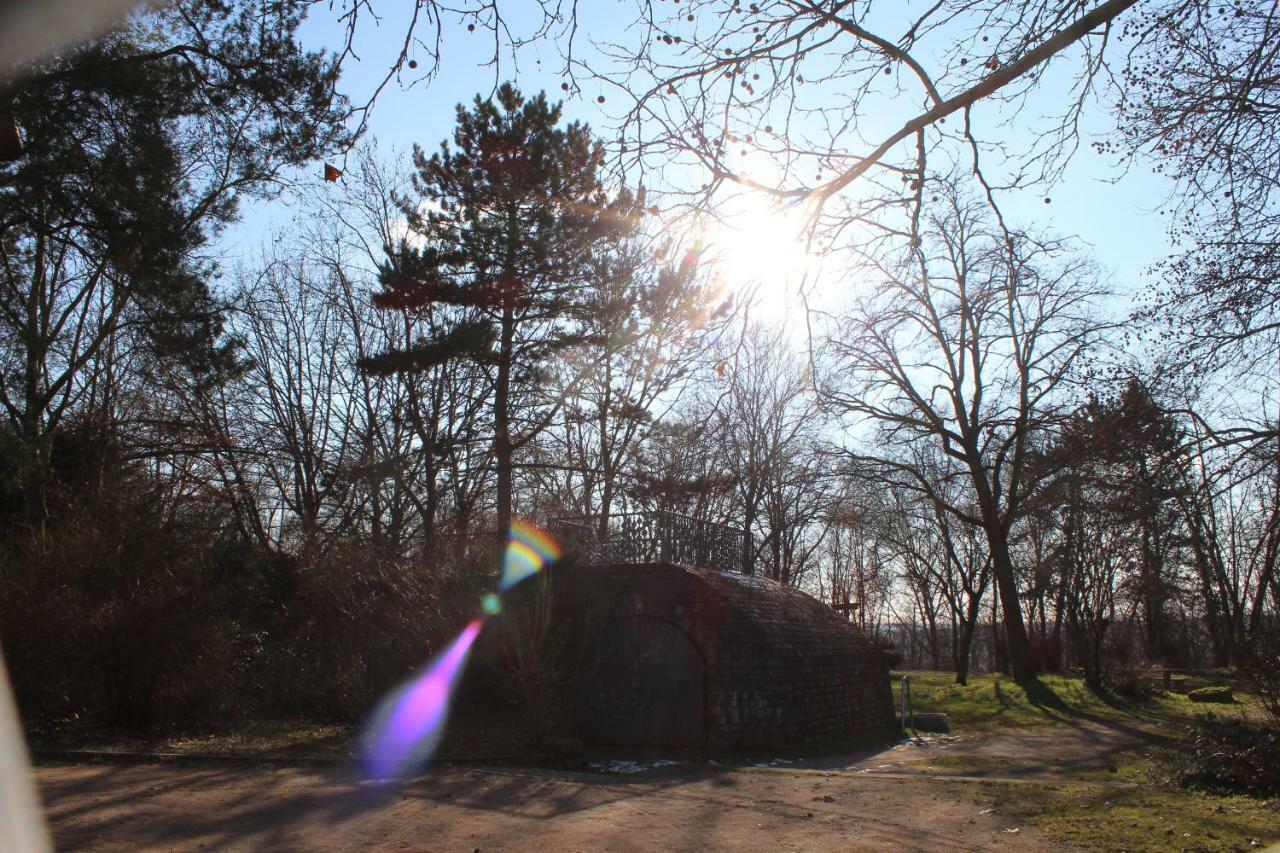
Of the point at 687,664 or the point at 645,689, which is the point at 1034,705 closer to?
the point at 687,664

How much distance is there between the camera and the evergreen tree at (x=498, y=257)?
20.1 m

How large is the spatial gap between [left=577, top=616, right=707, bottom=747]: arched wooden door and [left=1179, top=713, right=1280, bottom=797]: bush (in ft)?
23.3

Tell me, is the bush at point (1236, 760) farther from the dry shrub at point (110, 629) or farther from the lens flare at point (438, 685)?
the dry shrub at point (110, 629)

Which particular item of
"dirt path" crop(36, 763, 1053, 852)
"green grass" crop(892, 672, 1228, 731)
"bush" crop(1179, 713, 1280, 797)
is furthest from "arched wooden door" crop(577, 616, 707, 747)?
"green grass" crop(892, 672, 1228, 731)

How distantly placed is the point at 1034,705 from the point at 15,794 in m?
23.7

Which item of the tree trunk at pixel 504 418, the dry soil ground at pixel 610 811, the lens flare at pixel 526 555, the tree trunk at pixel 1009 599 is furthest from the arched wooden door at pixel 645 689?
the tree trunk at pixel 1009 599

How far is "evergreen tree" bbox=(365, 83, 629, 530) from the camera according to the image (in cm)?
2012

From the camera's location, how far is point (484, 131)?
21.2 metres

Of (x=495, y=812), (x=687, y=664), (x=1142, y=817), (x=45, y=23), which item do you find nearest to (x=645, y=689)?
(x=687, y=664)

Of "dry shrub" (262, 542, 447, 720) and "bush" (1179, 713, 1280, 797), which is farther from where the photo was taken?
"dry shrub" (262, 542, 447, 720)

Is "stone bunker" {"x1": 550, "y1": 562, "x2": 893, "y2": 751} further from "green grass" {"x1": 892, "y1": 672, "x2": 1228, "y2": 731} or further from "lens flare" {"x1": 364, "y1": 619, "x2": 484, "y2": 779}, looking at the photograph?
"green grass" {"x1": 892, "y1": 672, "x2": 1228, "y2": 731}

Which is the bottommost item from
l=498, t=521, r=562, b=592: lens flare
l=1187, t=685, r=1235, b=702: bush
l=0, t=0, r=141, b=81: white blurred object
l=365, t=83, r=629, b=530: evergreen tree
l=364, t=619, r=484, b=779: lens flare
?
l=364, t=619, r=484, b=779: lens flare

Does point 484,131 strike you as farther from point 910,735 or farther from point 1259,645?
point 1259,645

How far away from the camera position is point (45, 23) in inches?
351
